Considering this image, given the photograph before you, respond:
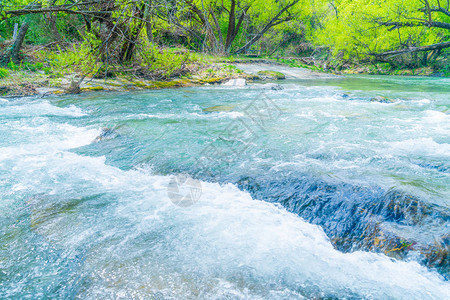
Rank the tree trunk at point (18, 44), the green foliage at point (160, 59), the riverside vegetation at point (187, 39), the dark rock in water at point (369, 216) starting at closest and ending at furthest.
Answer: the dark rock in water at point (369, 216), the riverside vegetation at point (187, 39), the green foliage at point (160, 59), the tree trunk at point (18, 44)

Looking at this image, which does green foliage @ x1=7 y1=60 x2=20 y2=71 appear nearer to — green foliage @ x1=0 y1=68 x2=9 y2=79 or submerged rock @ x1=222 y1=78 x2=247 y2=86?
green foliage @ x1=0 y1=68 x2=9 y2=79

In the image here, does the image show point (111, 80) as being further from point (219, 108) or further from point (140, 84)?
point (219, 108)

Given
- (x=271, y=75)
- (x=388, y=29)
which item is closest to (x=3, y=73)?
(x=271, y=75)

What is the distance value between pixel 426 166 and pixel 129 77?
37.7ft

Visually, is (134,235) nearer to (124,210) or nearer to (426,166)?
(124,210)

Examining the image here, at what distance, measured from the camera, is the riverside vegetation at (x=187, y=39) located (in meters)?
6.03

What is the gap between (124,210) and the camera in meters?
3.30

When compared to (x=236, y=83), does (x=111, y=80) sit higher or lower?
higher

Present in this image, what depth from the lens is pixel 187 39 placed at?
1686 cm

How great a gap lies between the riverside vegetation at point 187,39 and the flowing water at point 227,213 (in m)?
1.85

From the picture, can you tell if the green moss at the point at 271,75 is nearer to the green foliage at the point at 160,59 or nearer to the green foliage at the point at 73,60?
the green foliage at the point at 160,59

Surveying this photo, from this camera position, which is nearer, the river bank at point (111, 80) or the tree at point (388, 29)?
the river bank at point (111, 80)

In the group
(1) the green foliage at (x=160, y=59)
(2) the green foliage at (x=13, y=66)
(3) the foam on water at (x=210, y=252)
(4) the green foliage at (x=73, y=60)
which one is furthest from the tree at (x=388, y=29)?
(2) the green foliage at (x=13, y=66)

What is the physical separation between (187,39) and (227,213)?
50.9 ft
